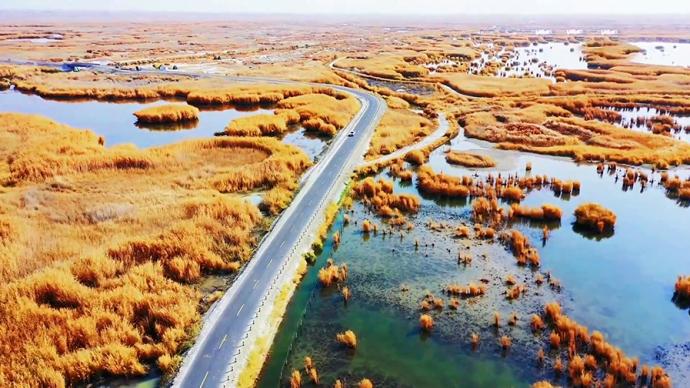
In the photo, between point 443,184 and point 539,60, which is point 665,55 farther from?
point 443,184

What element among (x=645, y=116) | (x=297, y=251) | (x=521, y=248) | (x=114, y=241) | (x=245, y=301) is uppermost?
(x=645, y=116)

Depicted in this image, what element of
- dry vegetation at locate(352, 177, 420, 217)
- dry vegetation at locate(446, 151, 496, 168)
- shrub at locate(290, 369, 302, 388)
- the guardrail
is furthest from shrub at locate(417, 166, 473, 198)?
shrub at locate(290, 369, 302, 388)

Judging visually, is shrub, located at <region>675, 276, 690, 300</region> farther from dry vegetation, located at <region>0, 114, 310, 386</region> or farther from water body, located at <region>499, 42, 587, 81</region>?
water body, located at <region>499, 42, 587, 81</region>

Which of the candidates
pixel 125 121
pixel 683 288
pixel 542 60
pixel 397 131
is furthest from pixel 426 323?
pixel 542 60

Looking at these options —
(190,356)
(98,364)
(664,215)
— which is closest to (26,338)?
(98,364)

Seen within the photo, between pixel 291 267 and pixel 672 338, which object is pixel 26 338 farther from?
pixel 672 338

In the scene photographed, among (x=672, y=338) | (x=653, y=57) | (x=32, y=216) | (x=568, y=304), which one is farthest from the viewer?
(x=653, y=57)
